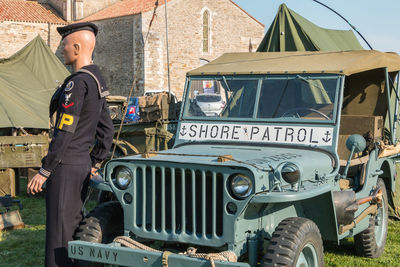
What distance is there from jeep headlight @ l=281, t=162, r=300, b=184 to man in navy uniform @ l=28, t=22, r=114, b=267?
145cm

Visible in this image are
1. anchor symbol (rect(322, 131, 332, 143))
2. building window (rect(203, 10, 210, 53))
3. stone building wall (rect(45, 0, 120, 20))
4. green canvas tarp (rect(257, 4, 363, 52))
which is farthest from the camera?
stone building wall (rect(45, 0, 120, 20))

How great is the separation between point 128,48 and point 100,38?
304cm

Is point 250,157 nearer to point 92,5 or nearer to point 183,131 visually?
point 183,131

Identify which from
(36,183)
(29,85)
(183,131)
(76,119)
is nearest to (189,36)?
(29,85)

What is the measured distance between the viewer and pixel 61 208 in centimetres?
412

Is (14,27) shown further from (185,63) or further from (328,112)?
(328,112)

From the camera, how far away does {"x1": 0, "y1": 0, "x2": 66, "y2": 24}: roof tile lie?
111 ft

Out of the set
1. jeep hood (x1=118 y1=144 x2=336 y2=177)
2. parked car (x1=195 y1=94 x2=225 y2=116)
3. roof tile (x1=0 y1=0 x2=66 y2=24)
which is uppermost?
roof tile (x1=0 y1=0 x2=66 y2=24)

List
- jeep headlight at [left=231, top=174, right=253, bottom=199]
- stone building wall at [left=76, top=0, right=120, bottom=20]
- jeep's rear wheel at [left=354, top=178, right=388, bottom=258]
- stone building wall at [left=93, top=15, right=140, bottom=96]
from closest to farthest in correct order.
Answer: jeep headlight at [left=231, top=174, right=253, bottom=199] < jeep's rear wheel at [left=354, top=178, right=388, bottom=258] < stone building wall at [left=93, top=15, right=140, bottom=96] < stone building wall at [left=76, top=0, right=120, bottom=20]

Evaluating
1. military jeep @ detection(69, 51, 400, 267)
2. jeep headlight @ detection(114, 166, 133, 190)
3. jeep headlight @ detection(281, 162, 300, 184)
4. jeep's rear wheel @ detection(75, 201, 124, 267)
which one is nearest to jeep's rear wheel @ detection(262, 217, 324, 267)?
military jeep @ detection(69, 51, 400, 267)

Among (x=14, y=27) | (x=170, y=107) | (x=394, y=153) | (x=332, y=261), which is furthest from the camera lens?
(x=14, y=27)

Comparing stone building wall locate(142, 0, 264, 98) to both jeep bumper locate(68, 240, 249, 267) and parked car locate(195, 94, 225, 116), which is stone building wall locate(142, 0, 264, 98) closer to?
parked car locate(195, 94, 225, 116)

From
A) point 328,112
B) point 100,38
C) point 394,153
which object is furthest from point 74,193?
point 100,38

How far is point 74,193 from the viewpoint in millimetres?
4180
